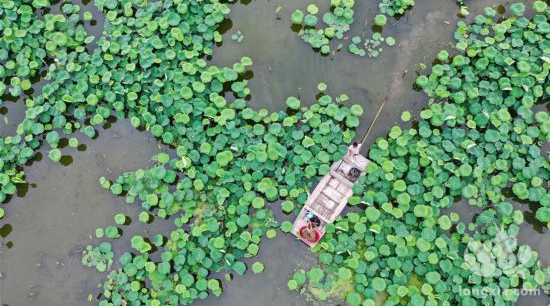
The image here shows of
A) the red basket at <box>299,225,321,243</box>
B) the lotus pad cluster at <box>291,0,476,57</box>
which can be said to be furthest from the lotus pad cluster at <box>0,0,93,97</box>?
the red basket at <box>299,225,321,243</box>

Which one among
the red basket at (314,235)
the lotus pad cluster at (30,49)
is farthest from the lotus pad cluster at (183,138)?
the red basket at (314,235)

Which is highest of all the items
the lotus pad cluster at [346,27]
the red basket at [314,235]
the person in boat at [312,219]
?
the lotus pad cluster at [346,27]

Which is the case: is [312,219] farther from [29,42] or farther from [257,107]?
[29,42]

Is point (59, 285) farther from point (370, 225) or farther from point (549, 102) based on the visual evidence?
point (549, 102)

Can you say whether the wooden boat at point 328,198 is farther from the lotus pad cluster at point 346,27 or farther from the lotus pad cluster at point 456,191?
the lotus pad cluster at point 346,27

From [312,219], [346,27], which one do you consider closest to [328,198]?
[312,219]

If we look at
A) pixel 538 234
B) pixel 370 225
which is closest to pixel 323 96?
pixel 370 225
